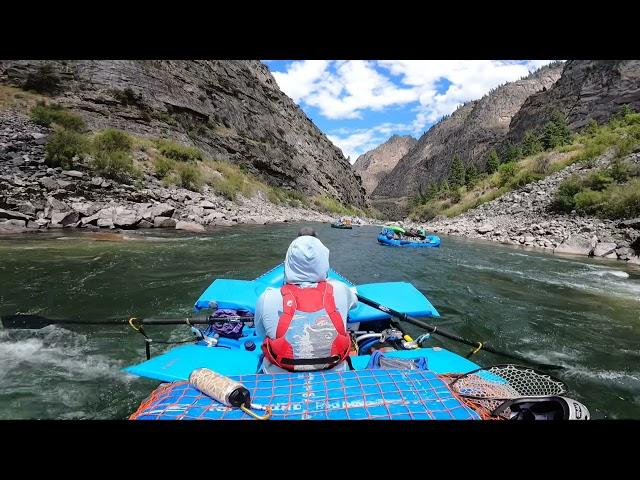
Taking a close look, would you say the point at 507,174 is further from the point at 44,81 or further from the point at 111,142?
the point at 44,81

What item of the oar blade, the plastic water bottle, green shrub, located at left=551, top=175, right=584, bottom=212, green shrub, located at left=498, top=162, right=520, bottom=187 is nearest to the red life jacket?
the plastic water bottle

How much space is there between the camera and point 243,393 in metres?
2.23

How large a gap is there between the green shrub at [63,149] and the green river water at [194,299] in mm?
7380

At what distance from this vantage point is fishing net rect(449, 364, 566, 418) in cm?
244

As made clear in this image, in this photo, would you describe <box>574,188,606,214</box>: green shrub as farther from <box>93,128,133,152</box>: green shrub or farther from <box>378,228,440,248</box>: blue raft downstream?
<box>93,128,133,152</box>: green shrub

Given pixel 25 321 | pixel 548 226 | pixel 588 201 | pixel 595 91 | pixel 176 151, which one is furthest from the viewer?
pixel 595 91

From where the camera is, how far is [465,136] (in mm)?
117688

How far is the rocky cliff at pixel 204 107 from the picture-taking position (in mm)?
30266

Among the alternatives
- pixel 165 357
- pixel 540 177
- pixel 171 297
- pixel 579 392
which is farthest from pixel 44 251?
pixel 540 177

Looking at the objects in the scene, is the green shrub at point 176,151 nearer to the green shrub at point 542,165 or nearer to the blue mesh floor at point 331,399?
the green shrub at point 542,165

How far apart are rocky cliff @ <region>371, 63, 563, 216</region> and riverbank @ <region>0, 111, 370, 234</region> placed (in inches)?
3200

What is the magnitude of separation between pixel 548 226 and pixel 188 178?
2305 cm

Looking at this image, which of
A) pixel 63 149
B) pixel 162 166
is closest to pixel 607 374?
pixel 63 149
